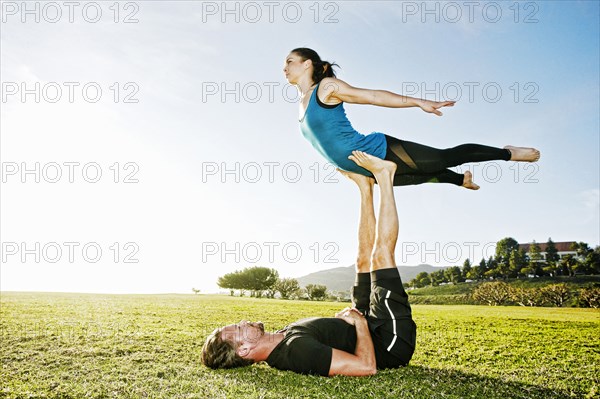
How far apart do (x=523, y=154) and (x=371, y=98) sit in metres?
2.03

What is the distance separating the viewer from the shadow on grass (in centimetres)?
323

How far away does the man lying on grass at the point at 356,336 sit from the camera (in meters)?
3.75

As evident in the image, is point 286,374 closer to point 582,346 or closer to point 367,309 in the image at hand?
point 367,309

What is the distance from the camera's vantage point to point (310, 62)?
4930 mm

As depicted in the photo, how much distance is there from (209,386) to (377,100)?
334cm

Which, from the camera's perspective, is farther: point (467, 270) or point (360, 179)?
point (467, 270)

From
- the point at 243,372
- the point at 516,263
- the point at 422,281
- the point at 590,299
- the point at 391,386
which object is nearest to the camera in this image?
the point at 391,386

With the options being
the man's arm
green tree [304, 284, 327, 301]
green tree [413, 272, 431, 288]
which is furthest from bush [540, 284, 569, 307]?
the man's arm

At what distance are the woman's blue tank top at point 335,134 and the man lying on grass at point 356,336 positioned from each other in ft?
0.48

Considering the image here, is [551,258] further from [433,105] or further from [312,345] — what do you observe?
[312,345]

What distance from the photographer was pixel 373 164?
14.4ft

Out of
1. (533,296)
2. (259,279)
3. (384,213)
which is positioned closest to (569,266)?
(533,296)

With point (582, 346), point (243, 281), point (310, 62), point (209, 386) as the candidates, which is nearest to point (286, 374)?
point (209, 386)

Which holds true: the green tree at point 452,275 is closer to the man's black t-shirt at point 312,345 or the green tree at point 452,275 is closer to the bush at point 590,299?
the bush at point 590,299
